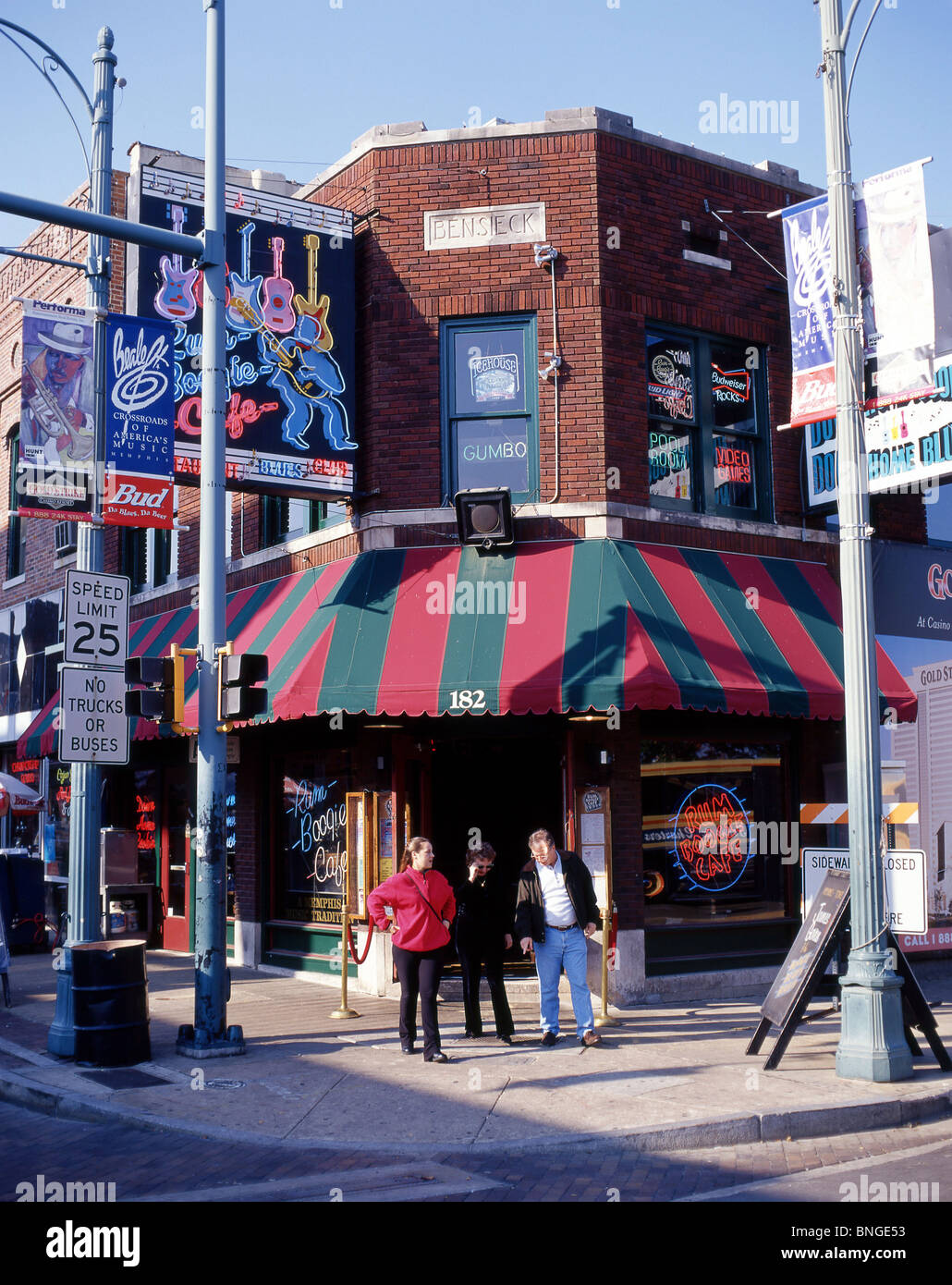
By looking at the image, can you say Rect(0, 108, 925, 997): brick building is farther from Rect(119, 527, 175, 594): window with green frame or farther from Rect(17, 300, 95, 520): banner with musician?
Rect(119, 527, 175, 594): window with green frame

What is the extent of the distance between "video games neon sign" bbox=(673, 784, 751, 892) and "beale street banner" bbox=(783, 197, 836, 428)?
14.0ft

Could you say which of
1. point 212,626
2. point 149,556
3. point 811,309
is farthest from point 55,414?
point 149,556

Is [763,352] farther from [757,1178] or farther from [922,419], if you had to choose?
[757,1178]

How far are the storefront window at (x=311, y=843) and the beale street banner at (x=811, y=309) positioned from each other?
21.5ft

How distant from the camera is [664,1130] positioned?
733 cm

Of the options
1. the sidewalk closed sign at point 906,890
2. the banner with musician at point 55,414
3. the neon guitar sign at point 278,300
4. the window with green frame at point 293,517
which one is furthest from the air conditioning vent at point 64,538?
the sidewalk closed sign at point 906,890

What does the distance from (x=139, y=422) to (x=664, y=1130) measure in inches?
293

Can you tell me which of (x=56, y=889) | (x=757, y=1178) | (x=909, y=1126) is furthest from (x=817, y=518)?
(x=56, y=889)

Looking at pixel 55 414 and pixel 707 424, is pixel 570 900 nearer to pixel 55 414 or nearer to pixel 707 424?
pixel 707 424

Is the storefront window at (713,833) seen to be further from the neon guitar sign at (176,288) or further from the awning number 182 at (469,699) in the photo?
the neon guitar sign at (176,288)

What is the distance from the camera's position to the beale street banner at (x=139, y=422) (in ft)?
36.0

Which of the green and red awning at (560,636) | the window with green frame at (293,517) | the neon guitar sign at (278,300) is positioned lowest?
the green and red awning at (560,636)

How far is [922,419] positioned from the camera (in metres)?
13.0

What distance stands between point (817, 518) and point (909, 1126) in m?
7.68
